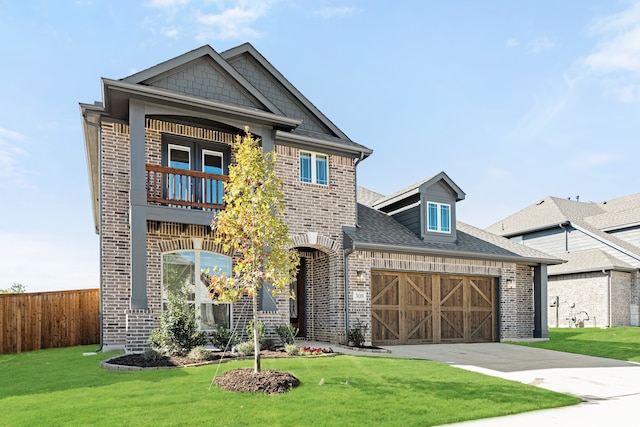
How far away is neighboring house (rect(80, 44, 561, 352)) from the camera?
11.7m

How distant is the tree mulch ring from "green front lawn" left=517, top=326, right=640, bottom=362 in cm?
1022

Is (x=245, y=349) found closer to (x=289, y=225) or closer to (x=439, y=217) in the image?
(x=289, y=225)

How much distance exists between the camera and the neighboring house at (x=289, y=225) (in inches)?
462

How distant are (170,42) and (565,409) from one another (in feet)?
43.2

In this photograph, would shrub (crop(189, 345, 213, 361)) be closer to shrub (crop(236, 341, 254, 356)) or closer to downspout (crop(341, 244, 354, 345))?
shrub (crop(236, 341, 254, 356))

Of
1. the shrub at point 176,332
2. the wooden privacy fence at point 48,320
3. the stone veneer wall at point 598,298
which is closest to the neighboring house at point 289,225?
the shrub at point 176,332

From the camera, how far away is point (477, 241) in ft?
58.4

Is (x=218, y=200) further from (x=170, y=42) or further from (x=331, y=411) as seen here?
(x=331, y=411)

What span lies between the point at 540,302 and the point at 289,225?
10.2 m

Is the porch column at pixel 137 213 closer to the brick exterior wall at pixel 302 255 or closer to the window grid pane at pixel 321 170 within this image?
the brick exterior wall at pixel 302 255

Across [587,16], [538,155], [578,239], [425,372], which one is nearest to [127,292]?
[425,372]

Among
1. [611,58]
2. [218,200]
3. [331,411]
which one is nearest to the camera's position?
[331,411]

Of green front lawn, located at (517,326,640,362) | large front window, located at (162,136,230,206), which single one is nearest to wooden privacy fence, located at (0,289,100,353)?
large front window, located at (162,136,230,206)

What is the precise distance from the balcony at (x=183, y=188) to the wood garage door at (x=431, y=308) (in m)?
5.56
